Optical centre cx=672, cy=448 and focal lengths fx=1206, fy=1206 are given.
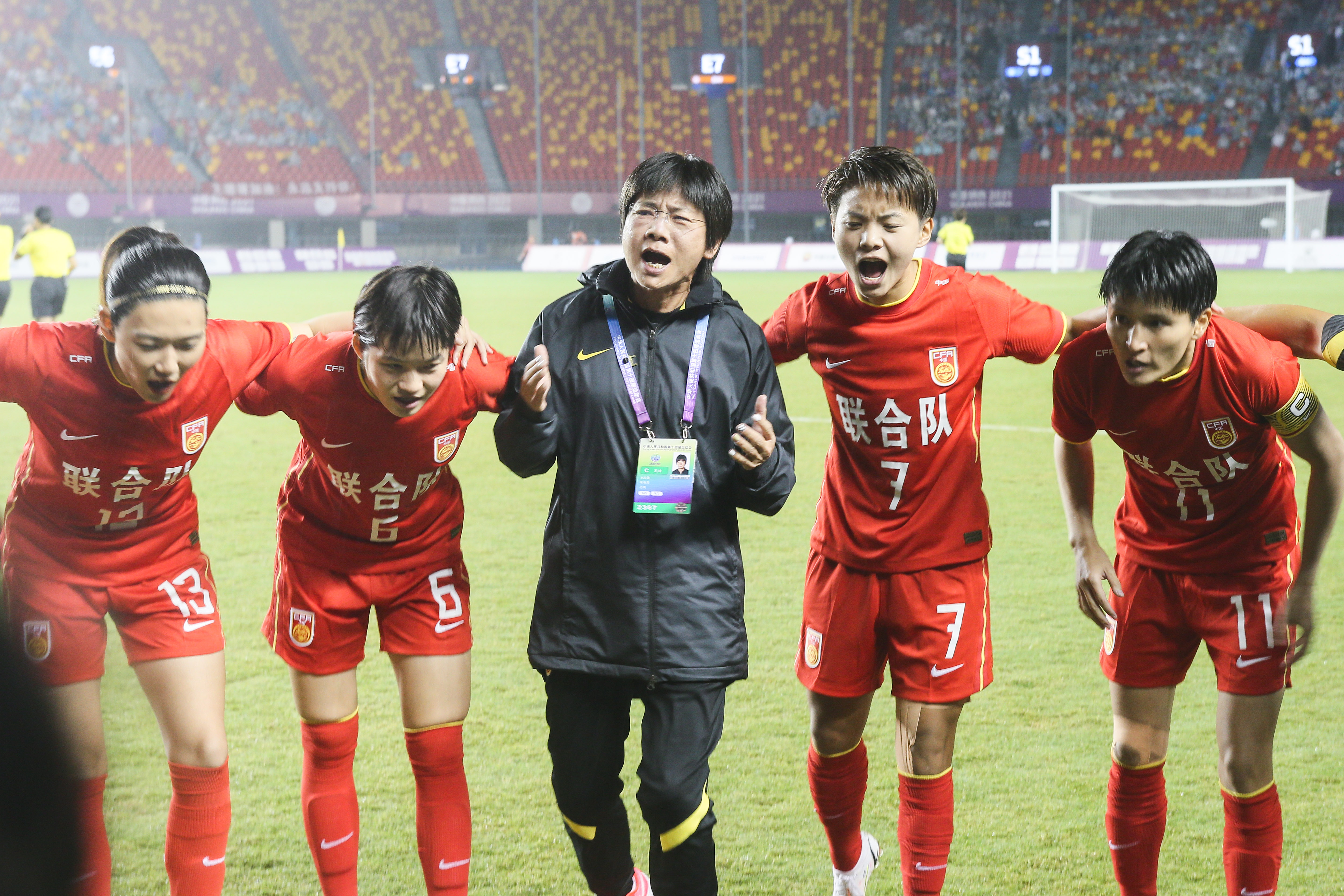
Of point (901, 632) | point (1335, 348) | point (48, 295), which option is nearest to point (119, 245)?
point (901, 632)

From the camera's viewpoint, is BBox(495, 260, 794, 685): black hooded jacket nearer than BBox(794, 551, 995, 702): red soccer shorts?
Yes

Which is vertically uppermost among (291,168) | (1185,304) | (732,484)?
(291,168)

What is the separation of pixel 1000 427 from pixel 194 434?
27.5 ft

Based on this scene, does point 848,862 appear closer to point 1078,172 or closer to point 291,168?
point 1078,172

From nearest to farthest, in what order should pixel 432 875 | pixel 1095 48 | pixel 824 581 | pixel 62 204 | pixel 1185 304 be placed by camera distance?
pixel 1185 304
pixel 432 875
pixel 824 581
pixel 62 204
pixel 1095 48

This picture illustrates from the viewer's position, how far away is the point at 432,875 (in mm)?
Answer: 2932

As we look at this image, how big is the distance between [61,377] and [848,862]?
91.0 inches

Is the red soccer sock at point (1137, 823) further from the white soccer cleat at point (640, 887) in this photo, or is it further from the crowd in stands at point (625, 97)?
the crowd in stands at point (625, 97)

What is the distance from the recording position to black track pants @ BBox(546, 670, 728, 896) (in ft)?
9.02

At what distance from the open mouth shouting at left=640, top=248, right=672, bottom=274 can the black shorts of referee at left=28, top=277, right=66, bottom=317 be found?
49.7ft

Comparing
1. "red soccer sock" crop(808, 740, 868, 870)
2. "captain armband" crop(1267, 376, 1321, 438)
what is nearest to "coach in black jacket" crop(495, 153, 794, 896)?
"red soccer sock" crop(808, 740, 868, 870)

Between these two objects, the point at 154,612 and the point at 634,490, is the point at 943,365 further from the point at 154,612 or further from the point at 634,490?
the point at 154,612

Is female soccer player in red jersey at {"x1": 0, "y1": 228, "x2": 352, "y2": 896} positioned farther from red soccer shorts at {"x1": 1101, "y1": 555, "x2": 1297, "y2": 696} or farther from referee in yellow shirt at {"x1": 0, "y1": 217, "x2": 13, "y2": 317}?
referee in yellow shirt at {"x1": 0, "y1": 217, "x2": 13, "y2": 317}

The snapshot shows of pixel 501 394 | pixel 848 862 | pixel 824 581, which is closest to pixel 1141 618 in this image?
pixel 824 581
